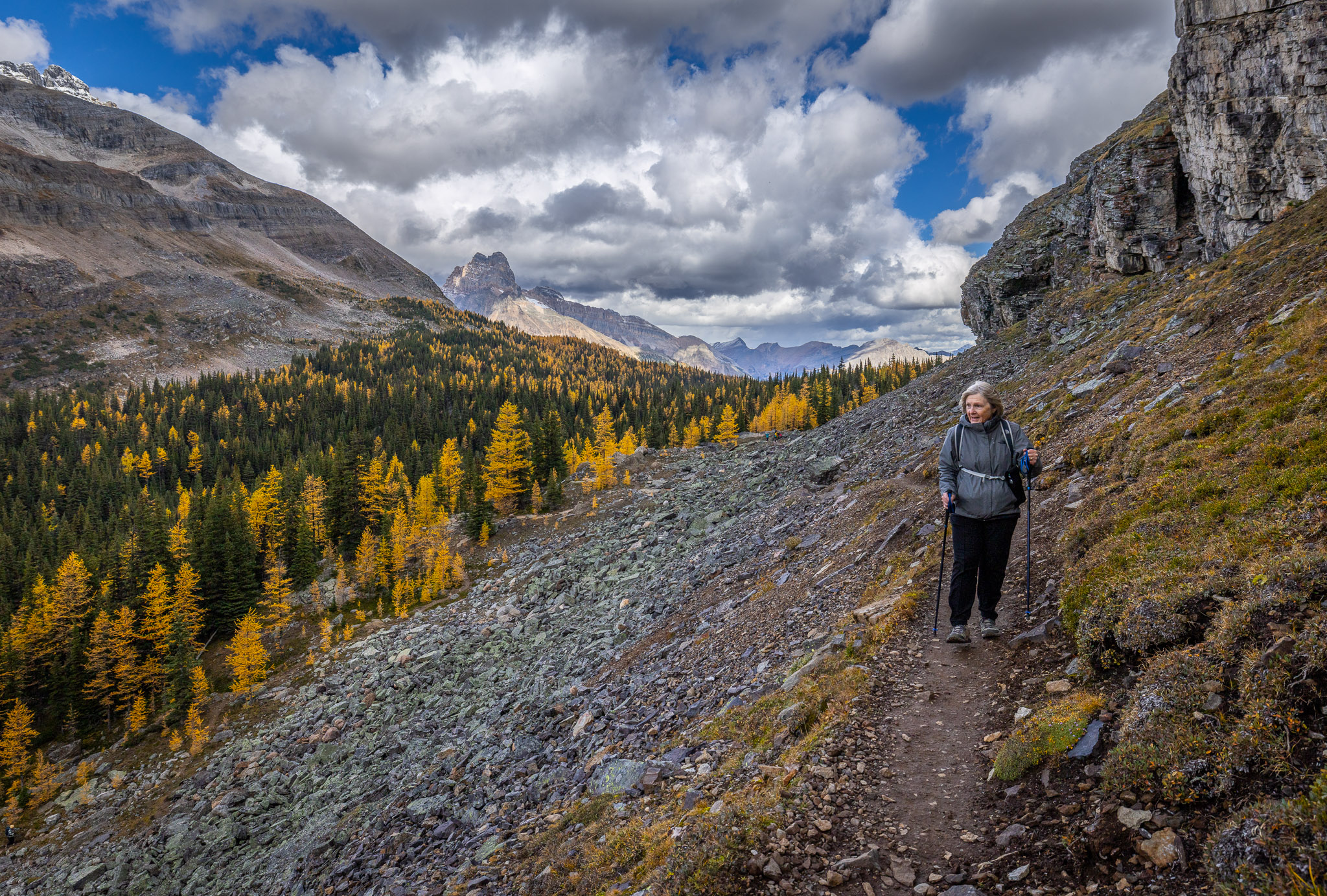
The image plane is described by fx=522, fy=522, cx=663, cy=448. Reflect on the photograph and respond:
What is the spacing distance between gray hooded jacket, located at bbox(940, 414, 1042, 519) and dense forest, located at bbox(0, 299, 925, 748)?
47.9 metres

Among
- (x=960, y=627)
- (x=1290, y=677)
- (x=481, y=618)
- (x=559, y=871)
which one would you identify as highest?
(x=1290, y=677)


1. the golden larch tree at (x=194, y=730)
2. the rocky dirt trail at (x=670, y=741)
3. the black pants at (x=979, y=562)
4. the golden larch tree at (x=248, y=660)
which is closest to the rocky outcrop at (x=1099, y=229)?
the rocky dirt trail at (x=670, y=741)

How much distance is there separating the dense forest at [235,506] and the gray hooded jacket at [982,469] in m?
47.9

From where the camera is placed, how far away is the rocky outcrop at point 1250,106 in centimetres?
2458

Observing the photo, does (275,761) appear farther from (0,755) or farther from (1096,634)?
(1096,634)

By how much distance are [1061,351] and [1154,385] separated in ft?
71.7

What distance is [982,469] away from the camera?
8453 millimetres

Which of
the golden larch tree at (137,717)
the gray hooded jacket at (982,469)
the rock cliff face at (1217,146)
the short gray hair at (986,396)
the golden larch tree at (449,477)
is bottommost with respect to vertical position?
the golden larch tree at (137,717)

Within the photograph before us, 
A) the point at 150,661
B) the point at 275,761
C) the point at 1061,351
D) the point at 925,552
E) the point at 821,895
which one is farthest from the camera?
the point at 150,661

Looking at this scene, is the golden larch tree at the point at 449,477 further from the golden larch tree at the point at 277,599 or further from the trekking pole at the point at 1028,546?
the trekking pole at the point at 1028,546

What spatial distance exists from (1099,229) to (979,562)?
4738 centimetres

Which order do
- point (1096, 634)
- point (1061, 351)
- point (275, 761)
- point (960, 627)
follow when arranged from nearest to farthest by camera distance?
point (1096, 634), point (960, 627), point (275, 761), point (1061, 351)

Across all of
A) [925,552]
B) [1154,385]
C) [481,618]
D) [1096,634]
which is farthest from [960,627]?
[481,618]

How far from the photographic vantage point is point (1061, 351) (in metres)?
33.6
